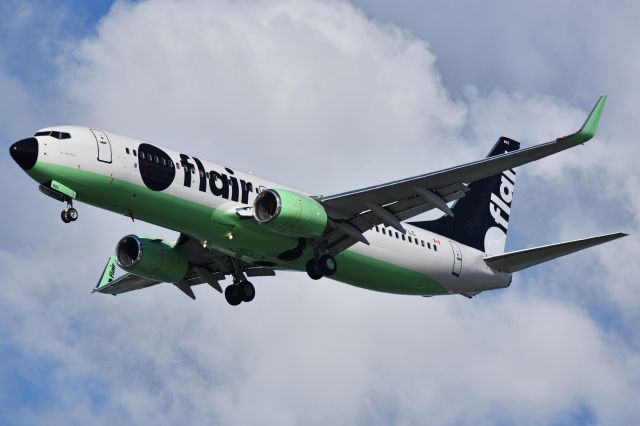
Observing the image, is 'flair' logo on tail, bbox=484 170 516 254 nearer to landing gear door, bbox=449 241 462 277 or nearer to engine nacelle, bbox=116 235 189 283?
landing gear door, bbox=449 241 462 277

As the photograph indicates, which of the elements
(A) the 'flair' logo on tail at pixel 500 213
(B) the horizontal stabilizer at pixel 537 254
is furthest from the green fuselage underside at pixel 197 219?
(A) the 'flair' logo on tail at pixel 500 213

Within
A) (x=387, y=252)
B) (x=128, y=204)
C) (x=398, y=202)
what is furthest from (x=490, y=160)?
(x=128, y=204)

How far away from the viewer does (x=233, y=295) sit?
2175 inches

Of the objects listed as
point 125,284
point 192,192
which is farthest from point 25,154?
point 125,284

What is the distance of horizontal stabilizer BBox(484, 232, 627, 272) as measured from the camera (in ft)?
162

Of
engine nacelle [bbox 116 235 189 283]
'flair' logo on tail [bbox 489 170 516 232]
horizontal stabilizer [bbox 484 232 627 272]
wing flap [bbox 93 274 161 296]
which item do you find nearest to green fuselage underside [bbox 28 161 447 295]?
engine nacelle [bbox 116 235 189 283]

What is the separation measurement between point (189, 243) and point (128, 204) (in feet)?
27.9

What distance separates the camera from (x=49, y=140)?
45.4 m

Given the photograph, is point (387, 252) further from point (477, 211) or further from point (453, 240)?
point (477, 211)

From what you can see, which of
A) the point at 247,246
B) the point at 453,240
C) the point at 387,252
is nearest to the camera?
the point at 247,246

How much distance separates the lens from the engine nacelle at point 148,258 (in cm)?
5384

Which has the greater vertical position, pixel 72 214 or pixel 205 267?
pixel 205 267

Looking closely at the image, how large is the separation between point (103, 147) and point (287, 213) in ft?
24.1

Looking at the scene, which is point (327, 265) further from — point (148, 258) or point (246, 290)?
point (148, 258)
